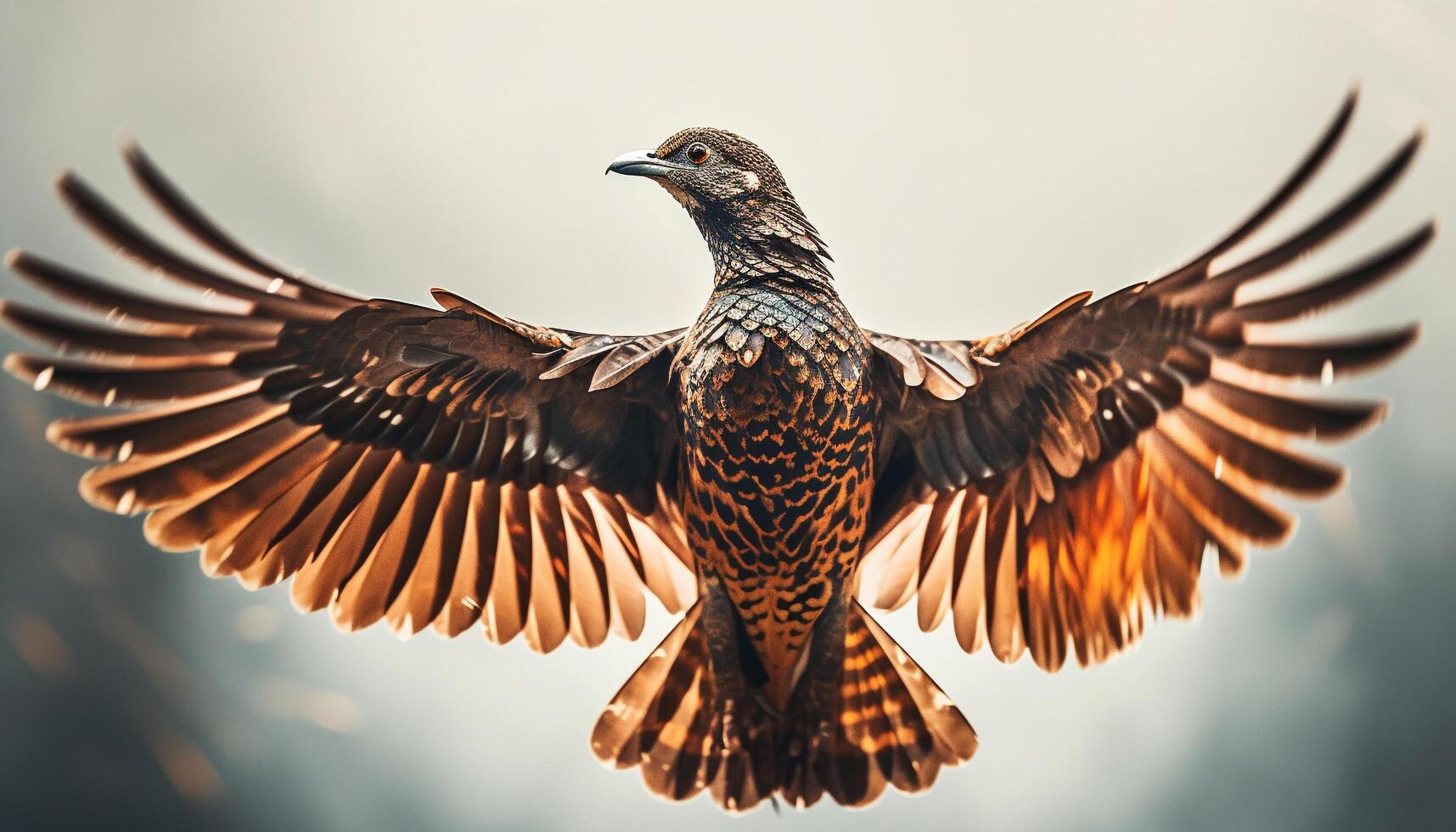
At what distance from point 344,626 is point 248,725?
1.26 metres

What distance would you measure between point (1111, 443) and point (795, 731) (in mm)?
722

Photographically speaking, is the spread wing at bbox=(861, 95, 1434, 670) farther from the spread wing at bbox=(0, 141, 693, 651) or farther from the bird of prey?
the spread wing at bbox=(0, 141, 693, 651)

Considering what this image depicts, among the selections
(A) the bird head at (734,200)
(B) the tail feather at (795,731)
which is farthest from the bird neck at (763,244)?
(B) the tail feather at (795,731)

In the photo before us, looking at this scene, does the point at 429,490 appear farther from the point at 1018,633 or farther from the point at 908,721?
the point at 1018,633

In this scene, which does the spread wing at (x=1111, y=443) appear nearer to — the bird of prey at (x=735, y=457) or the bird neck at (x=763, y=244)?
the bird of prey at (x=735, y=457)

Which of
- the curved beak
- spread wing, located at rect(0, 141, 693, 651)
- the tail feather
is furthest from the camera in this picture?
the tail feather

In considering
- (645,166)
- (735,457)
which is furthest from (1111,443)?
(645,166)

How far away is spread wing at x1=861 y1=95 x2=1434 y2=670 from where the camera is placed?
5.20 ft

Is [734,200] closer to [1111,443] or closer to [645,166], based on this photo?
[645,166]

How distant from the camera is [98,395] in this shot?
169cm

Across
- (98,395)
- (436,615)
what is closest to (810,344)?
(436,615)

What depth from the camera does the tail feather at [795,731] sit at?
6.51ft

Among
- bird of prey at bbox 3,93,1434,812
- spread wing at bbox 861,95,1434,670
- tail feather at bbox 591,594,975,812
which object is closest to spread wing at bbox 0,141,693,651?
bird of prey at bbox 3,93,1434,812

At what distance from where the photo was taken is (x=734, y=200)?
1822 mm
